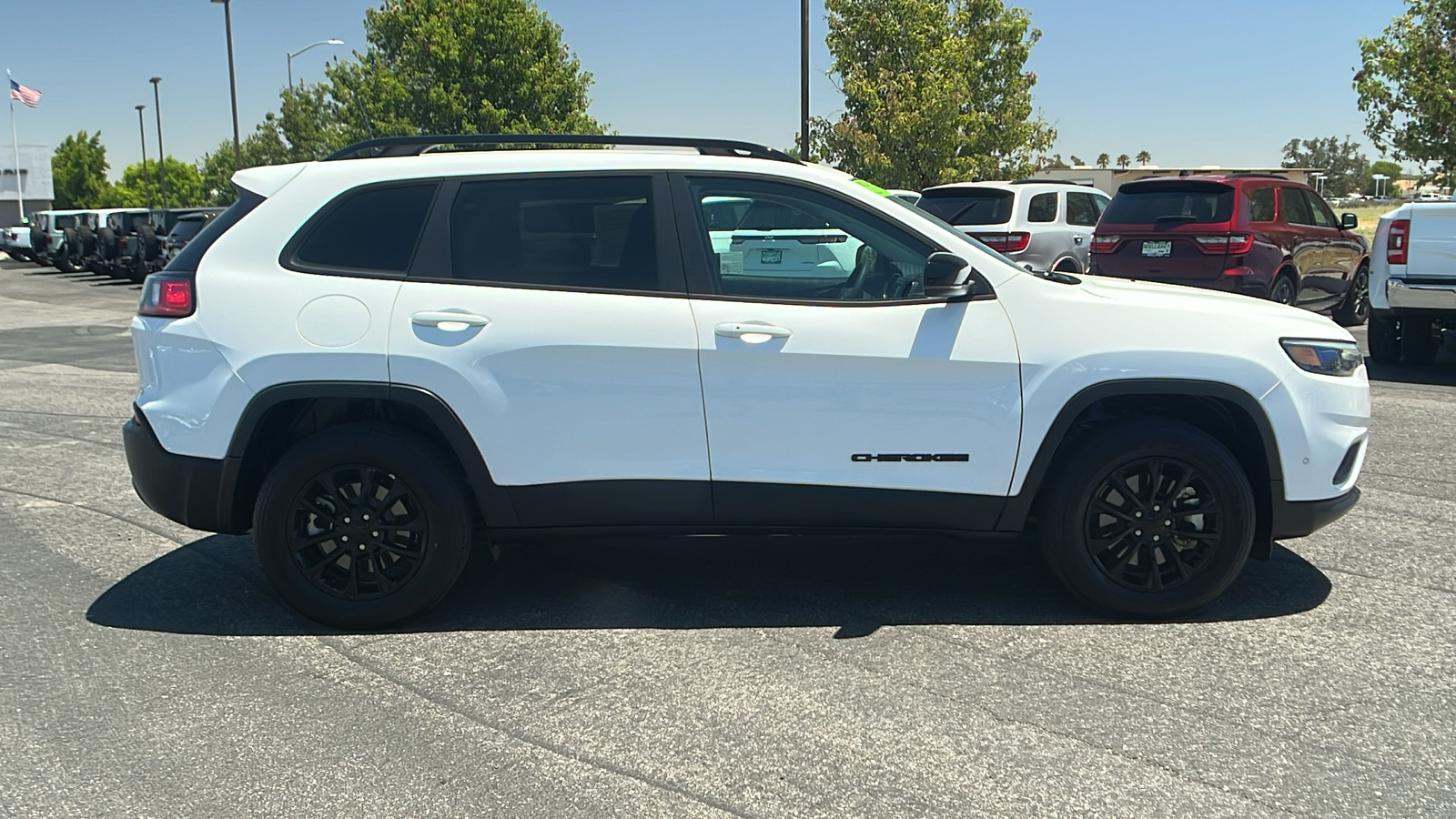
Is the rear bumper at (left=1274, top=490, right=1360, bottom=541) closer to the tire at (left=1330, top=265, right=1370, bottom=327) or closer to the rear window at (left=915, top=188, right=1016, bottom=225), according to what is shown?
the rear window at (left=915, top=188, right=1016, bottom=225)

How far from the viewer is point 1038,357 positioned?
4.41 m

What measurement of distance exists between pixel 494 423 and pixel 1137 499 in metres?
2.40

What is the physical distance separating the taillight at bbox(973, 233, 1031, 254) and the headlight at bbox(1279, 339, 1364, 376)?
1106 centimetres

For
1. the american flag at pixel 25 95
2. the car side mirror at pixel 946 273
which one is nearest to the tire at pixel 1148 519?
the car side mirror at pixel 946 273

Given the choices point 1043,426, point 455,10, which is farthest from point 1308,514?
point 455,10

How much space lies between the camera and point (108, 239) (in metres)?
29.5

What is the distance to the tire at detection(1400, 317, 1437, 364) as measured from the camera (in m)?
11.0

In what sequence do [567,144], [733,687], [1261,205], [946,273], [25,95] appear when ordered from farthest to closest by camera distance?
1. [25,95]
2. [1261,205]
3. [567,144]
4. [946,273]
5. [733,687]

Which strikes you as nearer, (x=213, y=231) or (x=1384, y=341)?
(x=213, y=231)

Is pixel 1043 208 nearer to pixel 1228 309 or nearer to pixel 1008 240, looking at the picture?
pixel 1008 240

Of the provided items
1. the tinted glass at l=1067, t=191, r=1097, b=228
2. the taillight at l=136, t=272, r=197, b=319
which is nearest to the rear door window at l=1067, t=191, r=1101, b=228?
the tinted glass at l=1067, t=191, r=1097, b=228

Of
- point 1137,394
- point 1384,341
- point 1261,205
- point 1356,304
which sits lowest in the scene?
point 1384,341

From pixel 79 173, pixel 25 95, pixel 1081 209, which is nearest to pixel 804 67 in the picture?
pixel 1081 209

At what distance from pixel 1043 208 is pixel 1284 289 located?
Answer: 12.7ft
